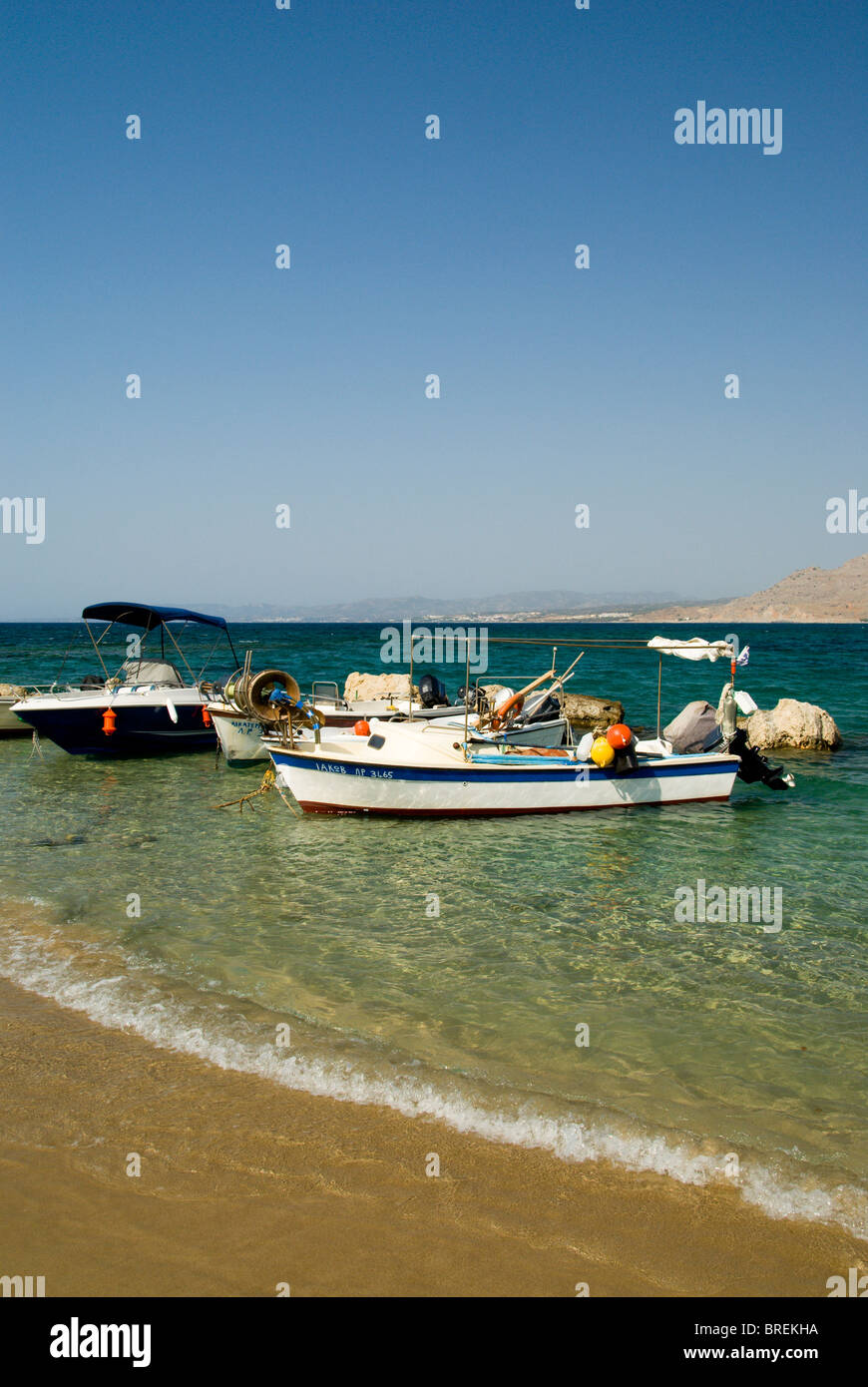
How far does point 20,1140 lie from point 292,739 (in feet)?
34.4

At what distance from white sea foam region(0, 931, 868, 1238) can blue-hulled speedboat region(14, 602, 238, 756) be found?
42.8ft

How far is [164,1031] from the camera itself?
693cm

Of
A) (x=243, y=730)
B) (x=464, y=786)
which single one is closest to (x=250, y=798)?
(x=243, y=730)

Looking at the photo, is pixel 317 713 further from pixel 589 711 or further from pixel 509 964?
pixel 589 711

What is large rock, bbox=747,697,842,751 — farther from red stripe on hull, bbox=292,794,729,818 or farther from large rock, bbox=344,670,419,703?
large rock, bbox=344,670,419,703

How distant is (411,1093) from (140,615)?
61.8 feet

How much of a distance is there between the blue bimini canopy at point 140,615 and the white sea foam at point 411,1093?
14.9 metres

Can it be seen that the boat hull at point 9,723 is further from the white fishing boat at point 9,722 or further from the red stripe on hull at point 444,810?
the red stripe on hull at point 444,810

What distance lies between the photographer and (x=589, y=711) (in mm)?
26812

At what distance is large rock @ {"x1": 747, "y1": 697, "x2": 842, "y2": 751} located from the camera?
73.7ft

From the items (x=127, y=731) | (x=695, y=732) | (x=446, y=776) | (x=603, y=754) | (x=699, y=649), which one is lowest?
(x=446, y=776)

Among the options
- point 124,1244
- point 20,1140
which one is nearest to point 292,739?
point 20,1140

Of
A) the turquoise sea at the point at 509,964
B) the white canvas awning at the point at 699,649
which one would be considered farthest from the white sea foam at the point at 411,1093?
the white canvas awning at the point at 699,649

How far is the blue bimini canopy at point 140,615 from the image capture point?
71.7 feet
